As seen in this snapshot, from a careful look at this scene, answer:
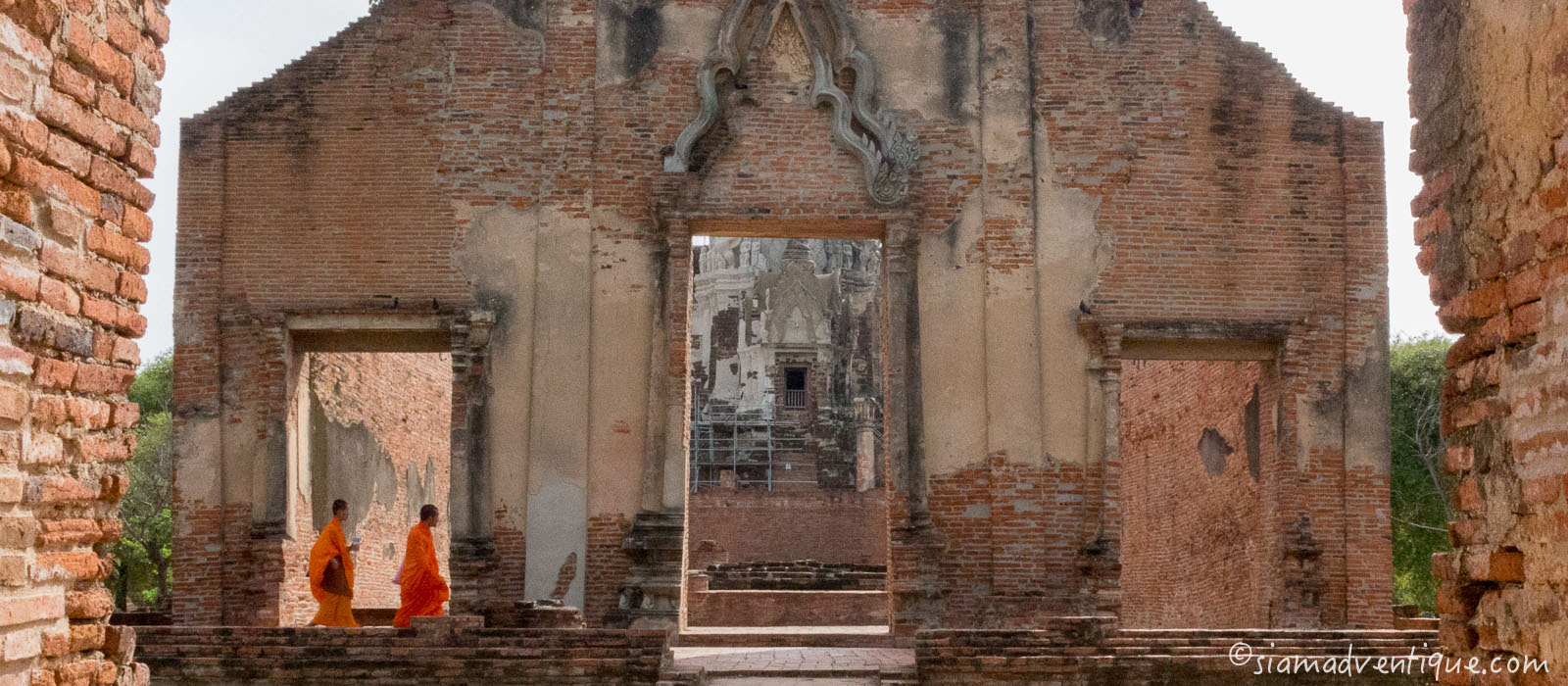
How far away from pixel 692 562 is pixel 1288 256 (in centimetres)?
1295

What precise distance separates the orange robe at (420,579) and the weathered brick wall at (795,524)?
1511 cm

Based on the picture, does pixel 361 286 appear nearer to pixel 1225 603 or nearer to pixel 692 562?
pixel 1225 603

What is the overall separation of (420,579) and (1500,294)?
804 cm

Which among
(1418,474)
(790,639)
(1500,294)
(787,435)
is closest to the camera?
(1500,294)

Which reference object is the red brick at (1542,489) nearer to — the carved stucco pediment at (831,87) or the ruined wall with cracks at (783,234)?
the ruined wall with cracks at (783,234)

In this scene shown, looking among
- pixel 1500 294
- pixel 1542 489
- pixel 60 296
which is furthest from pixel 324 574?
pixel 1542 489

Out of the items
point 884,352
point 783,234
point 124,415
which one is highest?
point 783,234

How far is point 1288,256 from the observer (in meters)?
12.9

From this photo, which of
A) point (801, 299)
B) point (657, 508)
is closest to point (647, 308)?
point (657, 508)

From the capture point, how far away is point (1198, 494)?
1664cm

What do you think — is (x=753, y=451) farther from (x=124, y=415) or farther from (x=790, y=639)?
(x=124, y=415)

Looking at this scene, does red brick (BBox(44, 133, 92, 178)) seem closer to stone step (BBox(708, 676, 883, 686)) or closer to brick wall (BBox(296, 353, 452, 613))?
stone step (BBox(708, 676, 883, 686))

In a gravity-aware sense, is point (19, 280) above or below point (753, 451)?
above

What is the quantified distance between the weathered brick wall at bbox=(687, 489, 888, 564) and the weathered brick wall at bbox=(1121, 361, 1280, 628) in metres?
7.33
